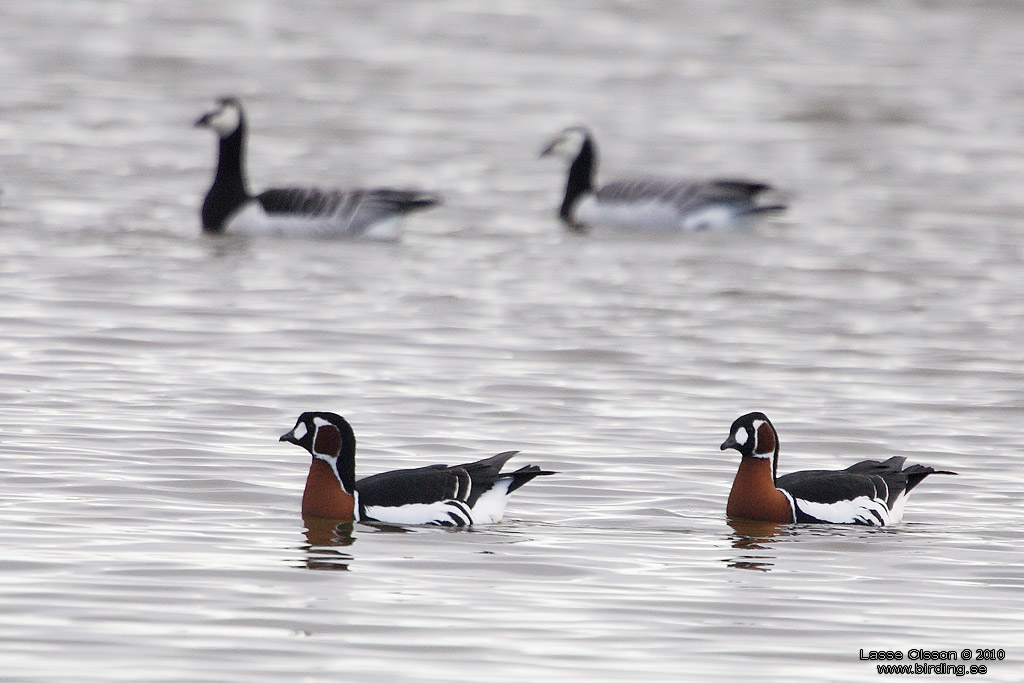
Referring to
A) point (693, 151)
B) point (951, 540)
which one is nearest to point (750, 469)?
point (951, 540)

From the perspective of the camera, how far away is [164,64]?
102 feet

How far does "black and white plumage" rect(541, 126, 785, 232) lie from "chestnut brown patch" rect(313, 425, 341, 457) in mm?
11751

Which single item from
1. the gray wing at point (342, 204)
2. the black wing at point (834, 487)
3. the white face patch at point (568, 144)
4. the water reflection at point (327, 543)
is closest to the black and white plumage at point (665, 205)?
the white face patch at point (568, 144)

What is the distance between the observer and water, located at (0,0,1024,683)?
6.79 m

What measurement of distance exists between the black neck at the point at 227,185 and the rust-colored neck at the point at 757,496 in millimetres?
10769

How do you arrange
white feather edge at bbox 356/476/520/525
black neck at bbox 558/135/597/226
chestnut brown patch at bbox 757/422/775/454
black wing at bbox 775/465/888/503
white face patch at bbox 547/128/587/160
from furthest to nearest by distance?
white face patch at bbox 547/128/587/160 < black neck at bbox 558/135/597/226 < chestnut brown patch at bbox 757/422/775/454 < black wing at bbox 775/465/888/503 < white feather edge at bbox 356/476/520/525

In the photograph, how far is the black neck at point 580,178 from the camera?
20891 millimetres

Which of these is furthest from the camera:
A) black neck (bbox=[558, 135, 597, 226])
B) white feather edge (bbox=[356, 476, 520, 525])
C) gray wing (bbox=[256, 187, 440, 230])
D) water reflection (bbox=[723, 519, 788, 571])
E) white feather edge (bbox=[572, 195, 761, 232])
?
black neck (bbox=[558, 135, 597, 226])

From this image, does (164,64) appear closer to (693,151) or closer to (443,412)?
(693,151)

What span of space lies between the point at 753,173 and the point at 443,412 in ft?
→ 44.2

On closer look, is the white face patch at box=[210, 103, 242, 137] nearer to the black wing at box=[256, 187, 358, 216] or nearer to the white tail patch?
the black wing at box=[256, 187, 358, 216]

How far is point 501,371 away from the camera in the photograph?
1264cm

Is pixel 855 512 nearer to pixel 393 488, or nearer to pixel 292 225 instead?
pixel 393 488

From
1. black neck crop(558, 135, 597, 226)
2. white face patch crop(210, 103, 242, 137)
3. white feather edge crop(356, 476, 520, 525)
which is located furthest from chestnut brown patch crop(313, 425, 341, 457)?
black neck crop(558, 135, 597, 226)
